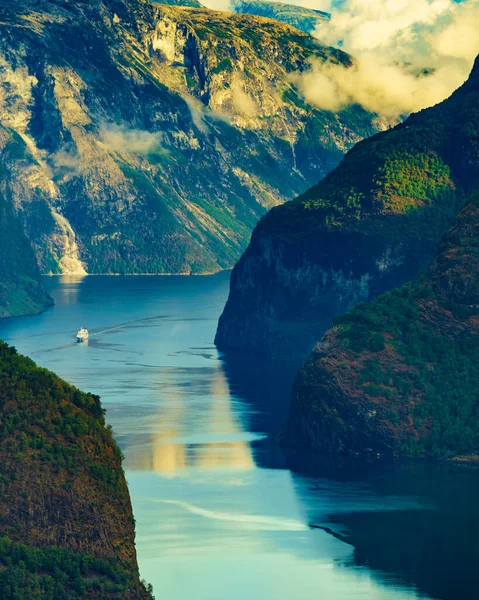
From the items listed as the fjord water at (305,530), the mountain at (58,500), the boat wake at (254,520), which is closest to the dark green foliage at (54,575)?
the mountain at (58,500)

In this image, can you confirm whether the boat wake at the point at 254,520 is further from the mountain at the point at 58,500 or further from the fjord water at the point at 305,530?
the mountain at the point at 58,500

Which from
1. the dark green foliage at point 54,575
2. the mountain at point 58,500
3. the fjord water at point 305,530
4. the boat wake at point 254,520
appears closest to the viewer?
the dark green foliage at point 54,575

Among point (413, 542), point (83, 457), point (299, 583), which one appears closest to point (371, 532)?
point (413, 542)

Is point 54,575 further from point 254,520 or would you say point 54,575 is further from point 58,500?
point 254,520

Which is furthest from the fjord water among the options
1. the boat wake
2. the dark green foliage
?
the dark green foliage

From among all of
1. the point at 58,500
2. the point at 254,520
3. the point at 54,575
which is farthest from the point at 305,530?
the point at 54,575

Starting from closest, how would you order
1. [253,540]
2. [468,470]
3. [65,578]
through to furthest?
[65,578], [253,540], [468,470]

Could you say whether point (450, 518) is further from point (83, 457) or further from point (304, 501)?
point (83, 457)

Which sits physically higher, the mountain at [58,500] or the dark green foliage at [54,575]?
the mountain at [58,500]
